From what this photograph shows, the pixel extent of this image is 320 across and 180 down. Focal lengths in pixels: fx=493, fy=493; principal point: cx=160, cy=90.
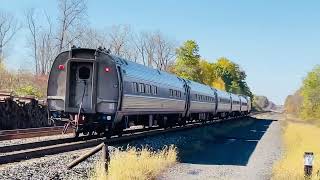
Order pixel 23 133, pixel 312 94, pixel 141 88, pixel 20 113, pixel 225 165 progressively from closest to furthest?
pixel 225 165 → pixel 23 133 → pixel 141 88 → pixel 20 113 → pixel 312 94

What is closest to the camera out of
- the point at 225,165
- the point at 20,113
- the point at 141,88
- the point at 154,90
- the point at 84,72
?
the point at 225,165

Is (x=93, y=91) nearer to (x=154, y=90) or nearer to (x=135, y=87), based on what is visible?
(x=135, y=87)

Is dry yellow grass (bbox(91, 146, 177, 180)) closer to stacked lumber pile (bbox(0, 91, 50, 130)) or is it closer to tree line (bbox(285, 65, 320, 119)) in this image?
stacked lumber pile (bbox(0, 91, 50, 130))

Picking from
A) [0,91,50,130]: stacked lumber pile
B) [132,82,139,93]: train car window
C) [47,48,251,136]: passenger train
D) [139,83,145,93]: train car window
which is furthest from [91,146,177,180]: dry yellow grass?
[0,91,50,130]: stacked lumber pile

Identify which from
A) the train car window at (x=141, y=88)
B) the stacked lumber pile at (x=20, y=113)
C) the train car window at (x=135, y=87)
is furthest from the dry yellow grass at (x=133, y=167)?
the stacked lumber pile at (x=20, y=113)

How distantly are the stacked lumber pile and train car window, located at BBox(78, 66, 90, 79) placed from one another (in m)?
8.63

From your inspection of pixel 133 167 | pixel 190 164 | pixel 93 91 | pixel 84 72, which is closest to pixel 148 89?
pixel 84 72

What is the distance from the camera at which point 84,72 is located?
1898 cm

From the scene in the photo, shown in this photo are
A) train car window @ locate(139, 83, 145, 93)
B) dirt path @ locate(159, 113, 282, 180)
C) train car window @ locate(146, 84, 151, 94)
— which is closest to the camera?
dirt path @ locate(159, 113, 282, 180)

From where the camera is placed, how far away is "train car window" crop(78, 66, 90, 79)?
18.8 meters

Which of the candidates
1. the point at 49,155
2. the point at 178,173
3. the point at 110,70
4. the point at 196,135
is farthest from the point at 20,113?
the point at 178,173

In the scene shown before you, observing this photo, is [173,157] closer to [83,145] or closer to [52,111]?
[83,145]

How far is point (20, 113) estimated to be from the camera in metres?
28.4

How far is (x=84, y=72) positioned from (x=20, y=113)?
430 inches
